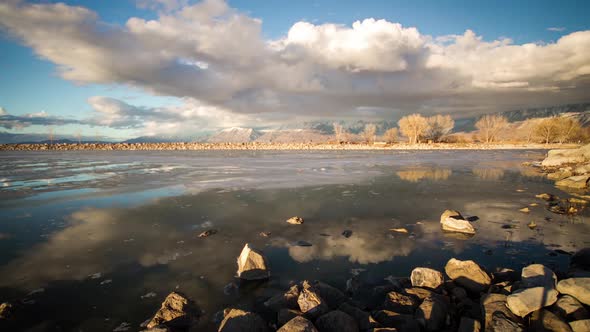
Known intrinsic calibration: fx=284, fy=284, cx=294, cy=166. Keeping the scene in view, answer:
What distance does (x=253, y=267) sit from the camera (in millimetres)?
6137

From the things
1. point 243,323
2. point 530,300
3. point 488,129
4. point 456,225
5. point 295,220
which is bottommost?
point 456,225

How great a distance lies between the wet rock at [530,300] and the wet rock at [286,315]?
323 centimetres

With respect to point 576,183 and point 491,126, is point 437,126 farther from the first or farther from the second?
point 576,183

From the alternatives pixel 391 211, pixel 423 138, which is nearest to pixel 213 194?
pixel 391 211

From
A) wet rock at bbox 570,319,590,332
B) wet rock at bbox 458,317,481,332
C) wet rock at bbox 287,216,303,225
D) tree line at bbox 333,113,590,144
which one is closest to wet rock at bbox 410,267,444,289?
wet rock at bbox 458,317,481,332

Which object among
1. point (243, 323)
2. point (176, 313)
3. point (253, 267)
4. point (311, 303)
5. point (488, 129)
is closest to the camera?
point (243, 323)

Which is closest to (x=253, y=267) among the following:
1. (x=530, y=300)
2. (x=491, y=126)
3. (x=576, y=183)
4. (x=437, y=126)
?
(x=530, y=300)

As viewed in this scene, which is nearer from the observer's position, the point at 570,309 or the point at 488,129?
the point at 570,309

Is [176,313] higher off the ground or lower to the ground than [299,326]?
lower

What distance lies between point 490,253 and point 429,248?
1470 mm

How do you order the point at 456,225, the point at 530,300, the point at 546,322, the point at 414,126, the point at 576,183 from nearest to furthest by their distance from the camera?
1. the point at 546,322
2. the point at 530,300
3. the point at 456,225
4. the point at 576,183
5. the point at 414,126

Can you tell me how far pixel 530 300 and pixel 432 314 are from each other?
1.45 meters

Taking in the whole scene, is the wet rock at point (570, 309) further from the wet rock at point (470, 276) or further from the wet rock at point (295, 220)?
the wet rock at point (295, 220)

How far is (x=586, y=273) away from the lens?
17.9ft
